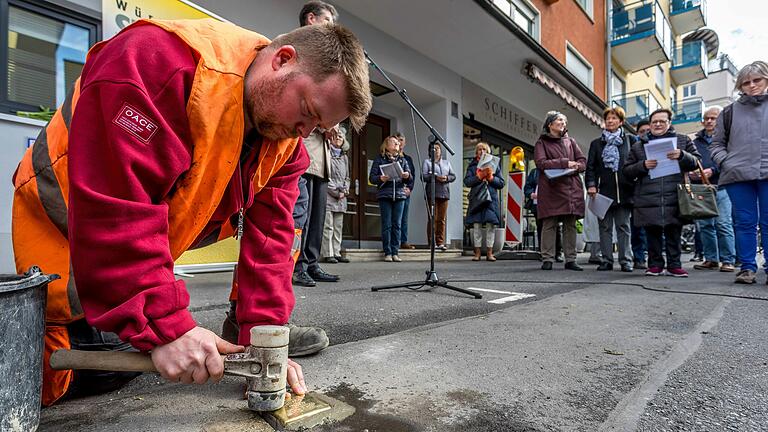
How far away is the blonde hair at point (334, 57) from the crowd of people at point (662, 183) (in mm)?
3964

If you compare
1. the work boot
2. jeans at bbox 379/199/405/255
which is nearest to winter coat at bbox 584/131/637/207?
jeans at bbox 379/199/405/255

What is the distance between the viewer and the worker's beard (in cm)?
104

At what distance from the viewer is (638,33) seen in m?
12.9

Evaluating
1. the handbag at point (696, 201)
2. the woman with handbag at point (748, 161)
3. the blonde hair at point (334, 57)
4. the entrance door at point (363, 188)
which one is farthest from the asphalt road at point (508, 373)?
the entrance door at point (363, 188)

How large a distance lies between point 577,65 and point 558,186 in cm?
822

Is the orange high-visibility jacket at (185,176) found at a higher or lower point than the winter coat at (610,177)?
lower

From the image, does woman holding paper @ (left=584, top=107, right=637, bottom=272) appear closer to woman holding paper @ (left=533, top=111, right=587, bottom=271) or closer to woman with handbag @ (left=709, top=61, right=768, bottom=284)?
woman holding paper @ (left=533, top=111, right=587, bottom=271)

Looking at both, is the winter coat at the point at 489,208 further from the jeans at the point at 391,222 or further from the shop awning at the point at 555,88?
the shop awning at the point at 555,88

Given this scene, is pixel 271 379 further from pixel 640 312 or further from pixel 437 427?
pixel 640 312

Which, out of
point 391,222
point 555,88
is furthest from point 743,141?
point 555,88

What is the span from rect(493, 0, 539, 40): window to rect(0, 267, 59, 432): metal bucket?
29.9ft

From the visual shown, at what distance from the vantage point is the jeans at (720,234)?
17.2 ft

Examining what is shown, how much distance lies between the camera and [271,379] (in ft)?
3.11

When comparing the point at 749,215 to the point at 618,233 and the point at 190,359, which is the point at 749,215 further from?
the point at 190,359
